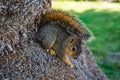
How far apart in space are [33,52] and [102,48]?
4118 millimetres

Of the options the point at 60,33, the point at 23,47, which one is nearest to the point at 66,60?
the point at 60,33

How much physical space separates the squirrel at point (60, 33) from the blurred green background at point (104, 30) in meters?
2.16

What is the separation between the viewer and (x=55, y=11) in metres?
3.13

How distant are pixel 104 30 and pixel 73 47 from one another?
513 centimetres

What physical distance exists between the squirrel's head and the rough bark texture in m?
0.29

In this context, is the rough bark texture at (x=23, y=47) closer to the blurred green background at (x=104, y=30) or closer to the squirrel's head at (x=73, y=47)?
the squirrel's head at (x=73, y=47)

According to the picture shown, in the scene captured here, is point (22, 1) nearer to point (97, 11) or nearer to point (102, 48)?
point (102, 48)

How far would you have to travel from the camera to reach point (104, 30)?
850cm

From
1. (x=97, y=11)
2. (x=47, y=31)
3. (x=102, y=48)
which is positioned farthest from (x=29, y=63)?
(x=97, y=11)

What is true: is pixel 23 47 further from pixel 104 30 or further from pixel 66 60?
pixel 104 30

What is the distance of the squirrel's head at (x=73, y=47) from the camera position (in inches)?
131

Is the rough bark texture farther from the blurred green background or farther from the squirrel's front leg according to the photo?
the blurred green background

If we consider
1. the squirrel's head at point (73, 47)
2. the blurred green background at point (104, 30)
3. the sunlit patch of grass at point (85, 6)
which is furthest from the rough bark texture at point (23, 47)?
the sunlit patch of grass at point (85, 6)

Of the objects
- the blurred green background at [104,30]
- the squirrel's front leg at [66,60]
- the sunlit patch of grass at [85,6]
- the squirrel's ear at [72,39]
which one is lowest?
the sunlit patch of grass at [85,6]
